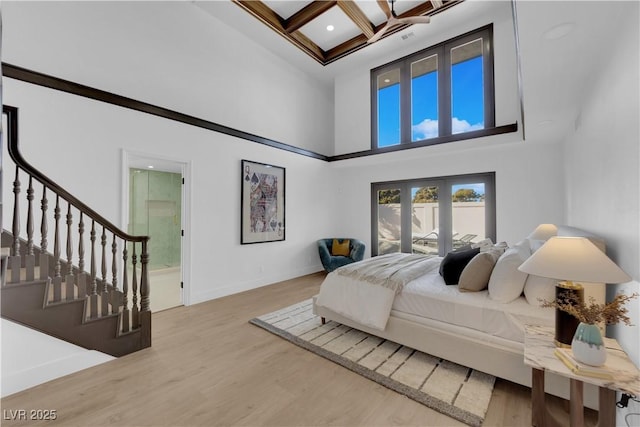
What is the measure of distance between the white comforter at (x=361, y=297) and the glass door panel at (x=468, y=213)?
2073 millimetres

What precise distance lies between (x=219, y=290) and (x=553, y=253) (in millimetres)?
4048

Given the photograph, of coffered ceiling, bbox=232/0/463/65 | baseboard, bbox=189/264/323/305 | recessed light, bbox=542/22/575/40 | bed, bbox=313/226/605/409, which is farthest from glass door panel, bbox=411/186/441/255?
recessed light, bbox=542/22/575/40

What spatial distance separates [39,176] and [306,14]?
4247 mm

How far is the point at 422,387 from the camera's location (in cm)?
230

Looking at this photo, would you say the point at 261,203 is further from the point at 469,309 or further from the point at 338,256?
the point at 469,309

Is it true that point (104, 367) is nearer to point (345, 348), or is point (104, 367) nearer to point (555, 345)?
point (345, 348)

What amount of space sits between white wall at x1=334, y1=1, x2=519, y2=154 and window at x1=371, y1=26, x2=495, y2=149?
12 centimetres

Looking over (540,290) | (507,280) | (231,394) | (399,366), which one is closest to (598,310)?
(540,290)

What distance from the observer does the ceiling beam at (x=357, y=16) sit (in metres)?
4.57

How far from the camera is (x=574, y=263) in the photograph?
1.67 metres

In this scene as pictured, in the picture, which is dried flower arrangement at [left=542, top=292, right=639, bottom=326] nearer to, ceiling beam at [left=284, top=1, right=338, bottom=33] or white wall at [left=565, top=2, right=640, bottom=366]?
white wall at [left=565, top=2, right=640, bottom=366]

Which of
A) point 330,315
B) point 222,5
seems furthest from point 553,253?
point 222,5

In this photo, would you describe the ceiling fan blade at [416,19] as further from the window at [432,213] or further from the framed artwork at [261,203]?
the framed artwork at [261,203]

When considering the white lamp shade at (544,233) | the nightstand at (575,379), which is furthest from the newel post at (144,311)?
the white lamp shade at (544,233)
